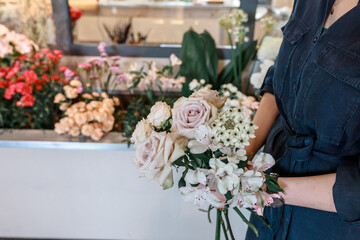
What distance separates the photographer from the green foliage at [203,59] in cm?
170

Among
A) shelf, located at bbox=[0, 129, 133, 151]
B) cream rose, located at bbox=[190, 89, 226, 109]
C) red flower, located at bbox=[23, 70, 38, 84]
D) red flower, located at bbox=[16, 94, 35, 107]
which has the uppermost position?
cream rose, located at bbox=[190, 89, 226, 109]

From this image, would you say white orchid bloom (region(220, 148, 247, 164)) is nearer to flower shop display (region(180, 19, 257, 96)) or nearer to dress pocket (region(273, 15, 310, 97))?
dress pocket (region(273, 15, 310, 97))

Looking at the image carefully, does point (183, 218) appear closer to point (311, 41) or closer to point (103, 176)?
point (103, 176)

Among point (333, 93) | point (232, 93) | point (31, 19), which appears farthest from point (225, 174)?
point (31, 19)

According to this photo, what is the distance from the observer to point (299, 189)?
0.63 metres

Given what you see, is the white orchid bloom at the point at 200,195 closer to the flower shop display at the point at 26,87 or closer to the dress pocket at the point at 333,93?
the dress pocket at the point at 333,93

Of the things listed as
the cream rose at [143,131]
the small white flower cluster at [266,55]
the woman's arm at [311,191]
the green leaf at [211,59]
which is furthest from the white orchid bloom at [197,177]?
the green leaf at [211,59]

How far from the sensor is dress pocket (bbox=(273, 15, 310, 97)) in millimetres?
714

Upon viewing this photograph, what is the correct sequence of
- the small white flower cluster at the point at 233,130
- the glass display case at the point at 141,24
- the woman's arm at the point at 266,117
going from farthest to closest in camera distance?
the glass display case at the point at 141,24 → the woman's arm at the point at 266,117 → the small white flower cluster at the point at 233,130

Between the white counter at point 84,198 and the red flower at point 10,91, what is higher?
the red flower at point 10,91

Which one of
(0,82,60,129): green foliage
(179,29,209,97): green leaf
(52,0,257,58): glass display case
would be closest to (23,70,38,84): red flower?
(0,82,60,129): green foliage

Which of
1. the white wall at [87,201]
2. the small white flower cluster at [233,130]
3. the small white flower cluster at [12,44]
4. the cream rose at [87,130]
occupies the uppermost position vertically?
the small white flower cluster at [12,44]

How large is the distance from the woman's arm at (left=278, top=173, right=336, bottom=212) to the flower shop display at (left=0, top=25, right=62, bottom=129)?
4.17 feet

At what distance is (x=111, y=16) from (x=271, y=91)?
12.5 ft
